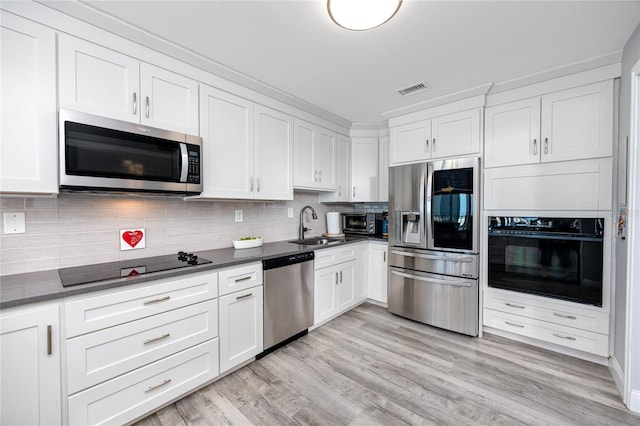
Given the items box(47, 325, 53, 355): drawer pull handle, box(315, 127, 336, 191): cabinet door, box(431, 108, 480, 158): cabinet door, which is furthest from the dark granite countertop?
box(431, 108, 480, 158): cabinet door

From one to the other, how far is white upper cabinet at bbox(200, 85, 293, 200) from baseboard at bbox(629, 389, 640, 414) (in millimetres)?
2976

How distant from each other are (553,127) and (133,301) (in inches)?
139

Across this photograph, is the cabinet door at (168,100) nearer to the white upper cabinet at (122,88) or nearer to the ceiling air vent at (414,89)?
the white upper cabinet at (122,88)

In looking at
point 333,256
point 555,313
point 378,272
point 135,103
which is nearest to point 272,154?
point 135,103

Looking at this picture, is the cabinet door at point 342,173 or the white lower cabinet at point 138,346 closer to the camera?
the white lower cabinet at point 138,346

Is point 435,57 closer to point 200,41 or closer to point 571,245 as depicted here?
point 200,41

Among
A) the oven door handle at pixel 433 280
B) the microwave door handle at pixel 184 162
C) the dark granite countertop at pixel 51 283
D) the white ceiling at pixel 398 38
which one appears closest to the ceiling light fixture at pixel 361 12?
the white ceiling at pixel 398 38

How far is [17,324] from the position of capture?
1.19 metres

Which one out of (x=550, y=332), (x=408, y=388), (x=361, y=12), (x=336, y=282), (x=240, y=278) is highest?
(x=361, y=12)

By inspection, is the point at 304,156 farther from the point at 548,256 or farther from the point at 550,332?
the point at 550,332

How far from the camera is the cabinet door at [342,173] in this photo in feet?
11.6

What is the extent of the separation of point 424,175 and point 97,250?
3.00 metres

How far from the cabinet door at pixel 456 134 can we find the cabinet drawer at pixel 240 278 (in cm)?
226

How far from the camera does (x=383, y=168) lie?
365 cm
